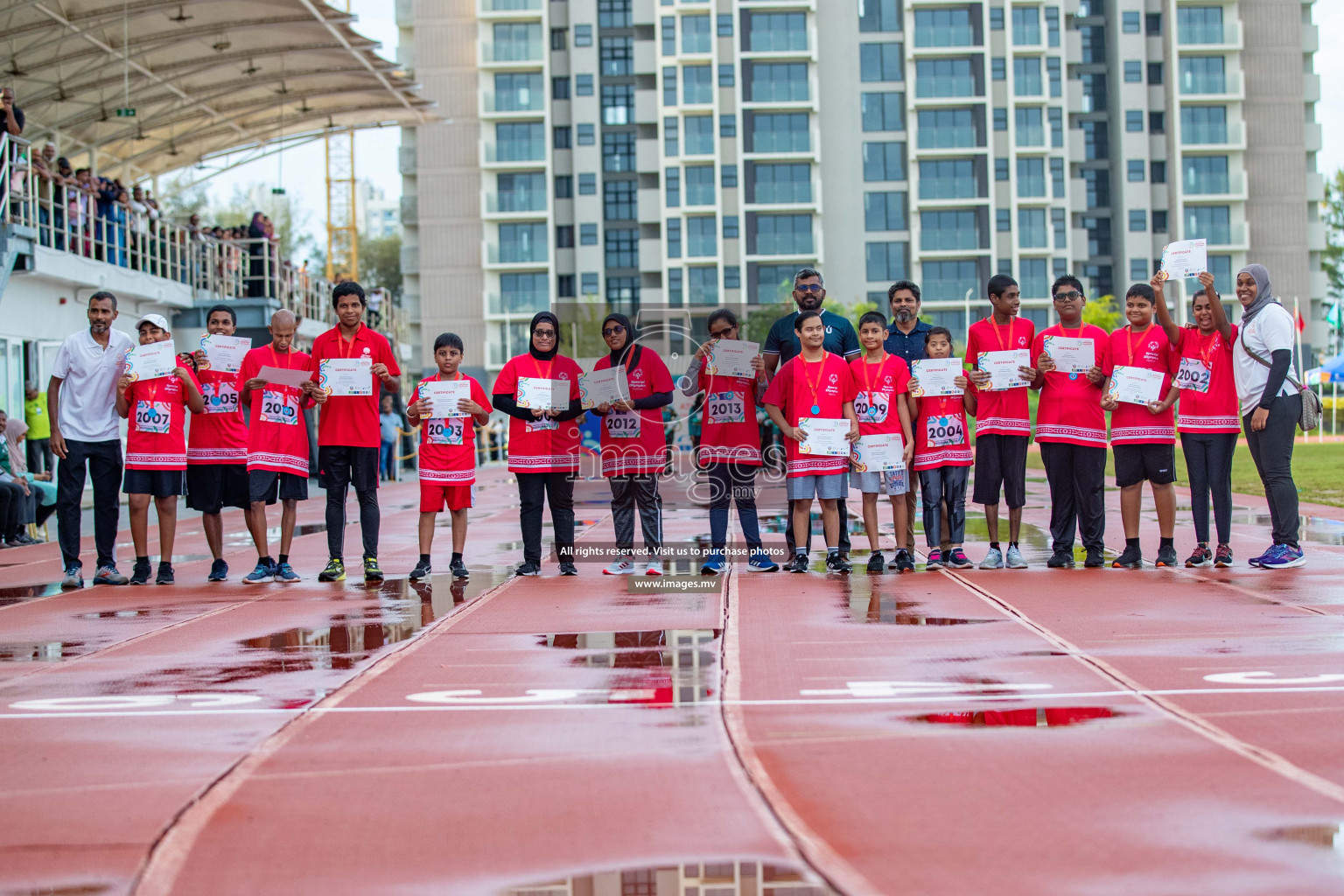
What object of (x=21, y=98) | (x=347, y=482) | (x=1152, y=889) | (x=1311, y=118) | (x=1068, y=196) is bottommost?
(x=1152, y=889)

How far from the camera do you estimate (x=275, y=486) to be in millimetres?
11172

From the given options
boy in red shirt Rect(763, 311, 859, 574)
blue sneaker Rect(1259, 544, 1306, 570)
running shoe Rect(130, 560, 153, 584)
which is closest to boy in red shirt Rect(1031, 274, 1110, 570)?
blue sneaker Rect(1259, 544, 1306, 570)

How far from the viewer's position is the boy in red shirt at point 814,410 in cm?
1045

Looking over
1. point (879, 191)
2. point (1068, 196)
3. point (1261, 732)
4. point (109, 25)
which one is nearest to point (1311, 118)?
point (1068, 196)

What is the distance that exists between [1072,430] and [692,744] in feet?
20.7

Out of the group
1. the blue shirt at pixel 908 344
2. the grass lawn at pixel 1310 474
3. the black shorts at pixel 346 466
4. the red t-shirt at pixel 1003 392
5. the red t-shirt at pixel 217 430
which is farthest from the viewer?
the grass lawn at pixel 1310 474

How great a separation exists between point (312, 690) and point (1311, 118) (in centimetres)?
8525

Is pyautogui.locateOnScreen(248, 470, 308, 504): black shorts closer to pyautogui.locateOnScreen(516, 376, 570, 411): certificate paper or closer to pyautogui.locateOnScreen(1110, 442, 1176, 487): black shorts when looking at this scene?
pyautogui.locateOnScreen(516, 376, 570, 411): certificate paper

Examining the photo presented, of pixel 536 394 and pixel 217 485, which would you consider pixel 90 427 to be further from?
pixel 536 394

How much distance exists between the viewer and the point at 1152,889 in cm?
362

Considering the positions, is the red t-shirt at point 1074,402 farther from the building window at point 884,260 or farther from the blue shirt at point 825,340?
the building window at point 884,260

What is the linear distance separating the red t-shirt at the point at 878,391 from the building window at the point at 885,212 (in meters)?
65.5

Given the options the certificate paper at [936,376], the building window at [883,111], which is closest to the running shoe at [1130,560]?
the certificate paper at [936,376]

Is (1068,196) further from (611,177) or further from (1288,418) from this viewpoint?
(1288,418)
